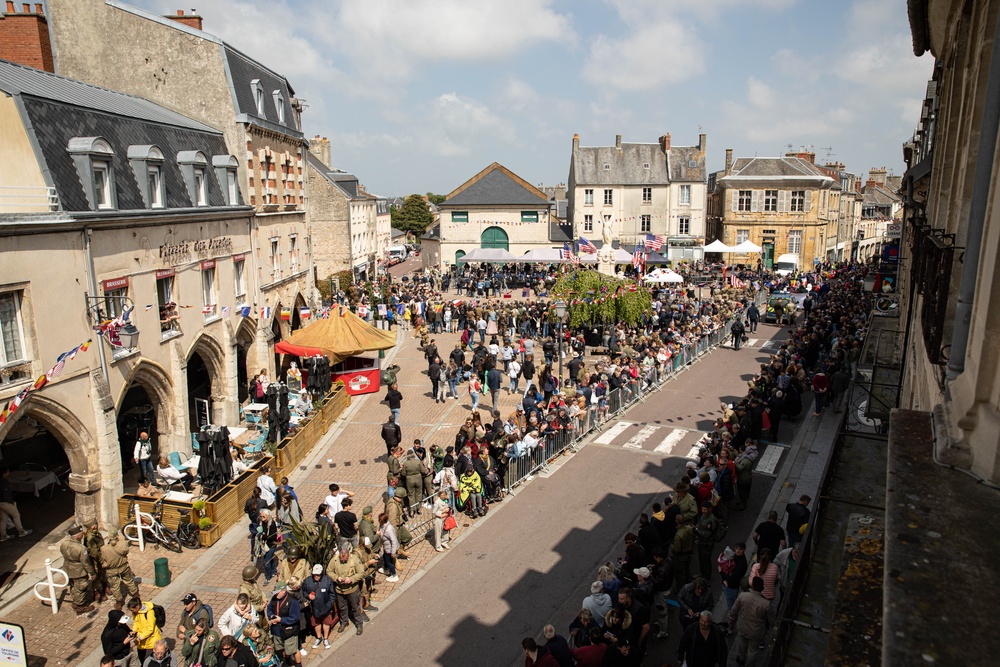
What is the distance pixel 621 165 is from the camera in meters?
55.1

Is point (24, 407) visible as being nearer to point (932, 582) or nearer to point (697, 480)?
point (697, 480)

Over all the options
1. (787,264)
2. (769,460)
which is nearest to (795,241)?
(787,264)

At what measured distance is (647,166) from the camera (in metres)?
54.9

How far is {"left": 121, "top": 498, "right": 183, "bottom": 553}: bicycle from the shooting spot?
498 inches

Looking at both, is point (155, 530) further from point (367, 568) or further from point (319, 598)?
point (319, 598)

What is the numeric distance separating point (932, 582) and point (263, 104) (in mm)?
24512

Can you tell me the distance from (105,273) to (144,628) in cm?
809

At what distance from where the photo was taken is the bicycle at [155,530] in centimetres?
1266

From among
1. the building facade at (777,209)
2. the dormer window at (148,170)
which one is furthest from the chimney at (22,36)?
the building facade at (777,209)

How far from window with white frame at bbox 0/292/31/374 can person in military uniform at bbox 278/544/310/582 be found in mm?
5808

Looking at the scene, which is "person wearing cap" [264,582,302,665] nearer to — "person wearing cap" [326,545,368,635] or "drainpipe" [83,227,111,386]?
"person wearing cap" [326,545,368,635]

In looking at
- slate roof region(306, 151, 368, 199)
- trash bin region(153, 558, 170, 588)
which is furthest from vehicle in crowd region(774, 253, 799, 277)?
trash bin region(153, 558, 170, 588)

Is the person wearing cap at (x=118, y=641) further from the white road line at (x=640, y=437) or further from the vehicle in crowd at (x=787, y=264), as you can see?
the vehicle in crowd at (x=787, y=264)

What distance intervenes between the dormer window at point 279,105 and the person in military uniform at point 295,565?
18996mm
